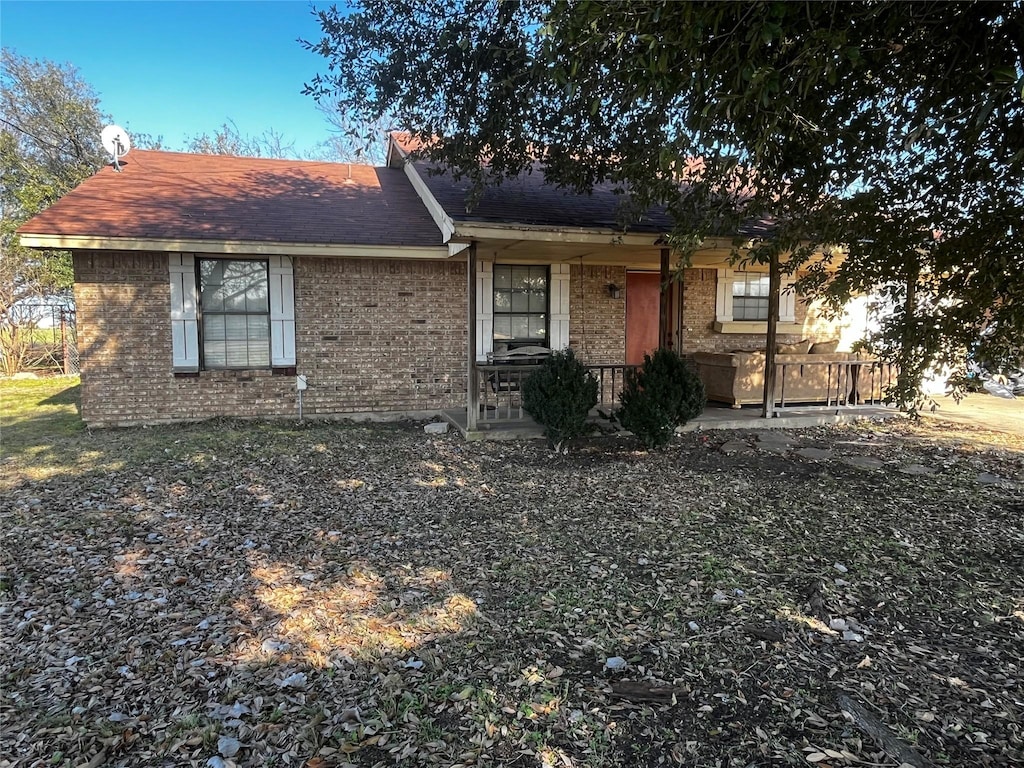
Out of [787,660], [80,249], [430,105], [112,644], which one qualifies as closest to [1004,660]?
[787,660]

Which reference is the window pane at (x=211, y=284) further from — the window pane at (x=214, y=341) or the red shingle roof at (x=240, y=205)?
the red shingle roof at (x=240, y=205)

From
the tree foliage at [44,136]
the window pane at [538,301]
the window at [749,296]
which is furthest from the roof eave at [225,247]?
the tree foliage at [44,136]

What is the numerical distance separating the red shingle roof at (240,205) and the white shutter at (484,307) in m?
0.96

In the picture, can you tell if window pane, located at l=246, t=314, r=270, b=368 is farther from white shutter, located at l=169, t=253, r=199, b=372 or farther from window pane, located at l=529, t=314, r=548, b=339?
window pane, located at l=529, t=314, r=548, b=339

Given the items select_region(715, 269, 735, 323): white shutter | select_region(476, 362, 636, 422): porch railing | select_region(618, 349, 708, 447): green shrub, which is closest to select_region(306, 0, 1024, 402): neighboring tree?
select_region(618, 349, 708, 447): green shrub

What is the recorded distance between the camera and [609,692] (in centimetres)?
267

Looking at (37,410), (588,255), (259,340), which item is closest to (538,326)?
(588,255)

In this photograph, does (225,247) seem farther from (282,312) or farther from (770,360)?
(770,360)

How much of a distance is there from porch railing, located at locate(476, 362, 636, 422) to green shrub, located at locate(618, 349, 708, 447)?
62 centimetres

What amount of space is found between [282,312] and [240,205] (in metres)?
2.12

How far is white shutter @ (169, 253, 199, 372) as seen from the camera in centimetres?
866

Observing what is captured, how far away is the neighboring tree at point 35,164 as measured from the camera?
49.4 ft

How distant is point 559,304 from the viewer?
10.4 metres

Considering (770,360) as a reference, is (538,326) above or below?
above
